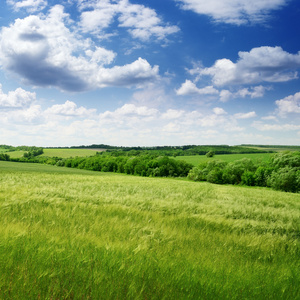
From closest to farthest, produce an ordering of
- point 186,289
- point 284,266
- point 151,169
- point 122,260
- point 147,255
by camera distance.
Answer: point 186,289
point 122,260
point 147,255
point 284,266
point 151,169

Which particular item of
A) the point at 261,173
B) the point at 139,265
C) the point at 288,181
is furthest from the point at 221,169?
the point at 139,265

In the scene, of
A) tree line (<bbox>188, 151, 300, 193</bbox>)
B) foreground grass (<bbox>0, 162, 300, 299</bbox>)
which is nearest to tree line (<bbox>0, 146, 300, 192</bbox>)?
tree line (<bbox>188, 151, 300, 193</bbox>)

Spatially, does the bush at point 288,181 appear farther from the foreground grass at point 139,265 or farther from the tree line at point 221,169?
the foreground grass at point 139,265

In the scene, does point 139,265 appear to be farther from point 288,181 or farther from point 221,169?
point 221,169

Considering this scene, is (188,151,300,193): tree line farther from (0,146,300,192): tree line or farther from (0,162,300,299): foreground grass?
(0,162,300,299): foreground grass

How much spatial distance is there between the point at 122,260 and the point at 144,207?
212 inches

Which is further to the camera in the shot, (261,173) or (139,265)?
(261,173)

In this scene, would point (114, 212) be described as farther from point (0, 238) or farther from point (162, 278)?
point (162, 278)

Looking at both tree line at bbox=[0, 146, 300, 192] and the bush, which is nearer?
the bush

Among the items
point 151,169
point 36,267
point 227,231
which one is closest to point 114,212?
point 227,231

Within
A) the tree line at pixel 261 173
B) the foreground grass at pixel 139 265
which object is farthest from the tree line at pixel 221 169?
the foreground grass at pixel 139 265

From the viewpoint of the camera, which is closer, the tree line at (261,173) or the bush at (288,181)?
the bush at (288,181)

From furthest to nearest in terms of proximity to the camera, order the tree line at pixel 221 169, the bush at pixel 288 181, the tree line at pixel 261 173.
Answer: the tree line at pixel 221 169 < the tree line at pixel 261 173 < the bush at pixel 288 181

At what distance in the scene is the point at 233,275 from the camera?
3.61m
